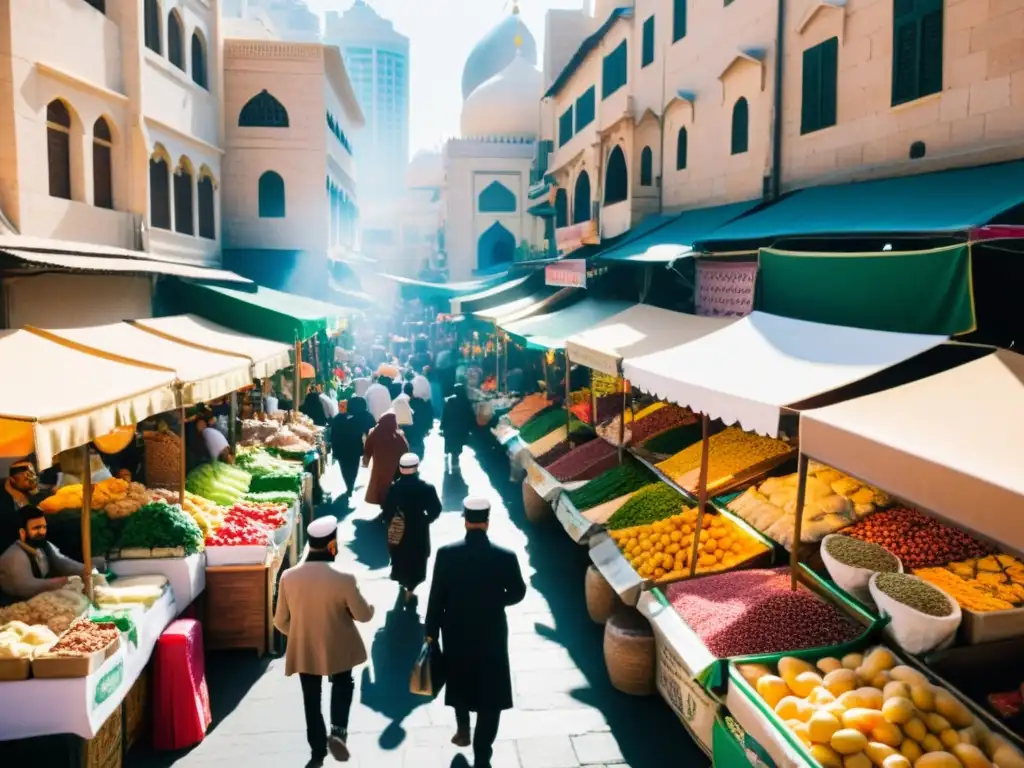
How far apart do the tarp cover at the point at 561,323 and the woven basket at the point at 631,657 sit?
16.8 ft

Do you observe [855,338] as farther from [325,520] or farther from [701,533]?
[325,520]

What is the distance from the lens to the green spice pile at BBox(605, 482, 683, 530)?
756 centimetres

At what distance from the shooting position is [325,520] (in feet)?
17.1

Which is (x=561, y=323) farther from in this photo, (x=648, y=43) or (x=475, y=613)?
(x=475, y=613)

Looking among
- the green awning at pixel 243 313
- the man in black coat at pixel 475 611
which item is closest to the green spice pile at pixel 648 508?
the man in black coat at pixel 475 611

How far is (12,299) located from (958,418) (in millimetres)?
8864

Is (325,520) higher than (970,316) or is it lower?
lower

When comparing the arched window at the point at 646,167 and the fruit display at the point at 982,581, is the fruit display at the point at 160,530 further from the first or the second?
the arched window at the point at 646,167

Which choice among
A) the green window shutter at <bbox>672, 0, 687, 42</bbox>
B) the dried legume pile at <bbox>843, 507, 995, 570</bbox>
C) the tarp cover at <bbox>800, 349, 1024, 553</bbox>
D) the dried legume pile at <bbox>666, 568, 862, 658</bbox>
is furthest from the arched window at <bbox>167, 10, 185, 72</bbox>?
the tarp cover at <bbox>800, 349, 1024, 553</bbox>

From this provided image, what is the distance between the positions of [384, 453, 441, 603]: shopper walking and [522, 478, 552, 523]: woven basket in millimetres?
2782

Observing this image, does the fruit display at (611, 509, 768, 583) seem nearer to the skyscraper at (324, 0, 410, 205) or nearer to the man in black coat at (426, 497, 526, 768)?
the man in black coat at (426, 497, 526, 768)

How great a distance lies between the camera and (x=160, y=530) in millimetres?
6297

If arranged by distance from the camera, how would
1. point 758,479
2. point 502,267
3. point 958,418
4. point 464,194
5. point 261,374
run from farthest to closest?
point 464,194
point 502,267
point 261,374
point 758,479
point 958,418

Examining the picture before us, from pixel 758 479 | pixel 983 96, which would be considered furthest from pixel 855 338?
pixel 983 96
